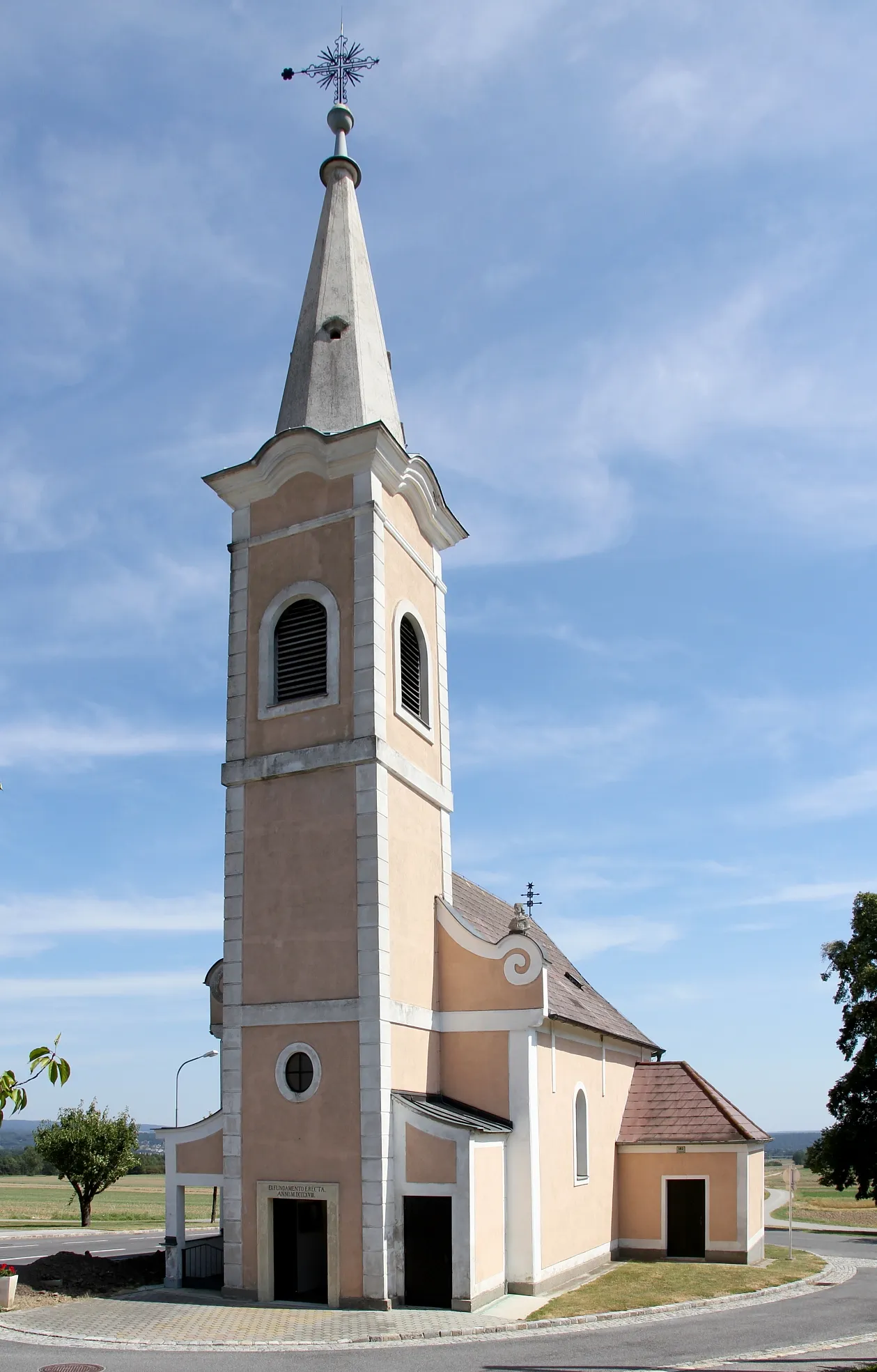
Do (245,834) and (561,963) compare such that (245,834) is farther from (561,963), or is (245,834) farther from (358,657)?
(561,963)

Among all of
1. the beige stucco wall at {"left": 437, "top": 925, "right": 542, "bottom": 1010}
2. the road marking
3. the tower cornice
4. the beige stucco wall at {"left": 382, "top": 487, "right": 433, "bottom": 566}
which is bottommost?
the road marking

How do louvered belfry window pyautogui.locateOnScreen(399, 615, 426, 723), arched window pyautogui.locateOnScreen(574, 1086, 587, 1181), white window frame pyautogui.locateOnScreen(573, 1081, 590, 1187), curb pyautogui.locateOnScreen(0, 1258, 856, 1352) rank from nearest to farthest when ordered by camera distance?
curb pyautogui.locateOnScreen(0, 1258, 856, 1352)
louvered belfry window pyautogui.locateOnScreen(399, 615, 426, 723)
white window frame pyautogui.locateOnScreen(573, 1081, 590, 1187)
arched window pyautogui.locateOnScreen(574, 1086, 587, 1181)

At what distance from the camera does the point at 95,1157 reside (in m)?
37.5

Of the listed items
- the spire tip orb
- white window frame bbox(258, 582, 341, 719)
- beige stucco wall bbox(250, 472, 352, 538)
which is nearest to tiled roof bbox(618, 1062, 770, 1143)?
white window frame bbox(258, 582, 341, 719)

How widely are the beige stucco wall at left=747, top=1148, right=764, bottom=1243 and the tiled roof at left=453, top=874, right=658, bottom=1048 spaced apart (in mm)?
3783

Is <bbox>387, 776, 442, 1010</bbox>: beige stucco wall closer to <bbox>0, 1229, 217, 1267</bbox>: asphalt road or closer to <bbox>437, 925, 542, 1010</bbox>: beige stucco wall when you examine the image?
<bbox>437, 925, 542, 1010</bbox>: beige stucco wall

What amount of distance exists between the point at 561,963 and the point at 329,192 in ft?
67.3

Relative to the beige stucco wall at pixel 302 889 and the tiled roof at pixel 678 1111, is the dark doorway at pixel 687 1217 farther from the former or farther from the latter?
the beige stucco wall at pixel 302 889

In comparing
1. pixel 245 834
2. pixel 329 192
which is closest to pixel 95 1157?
pixel 245 834

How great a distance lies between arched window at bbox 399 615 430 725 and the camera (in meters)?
20.9

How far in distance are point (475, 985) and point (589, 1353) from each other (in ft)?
22.4

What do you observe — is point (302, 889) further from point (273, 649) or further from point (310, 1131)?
point (273, 649)

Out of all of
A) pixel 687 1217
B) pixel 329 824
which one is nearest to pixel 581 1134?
pixel 687 1217

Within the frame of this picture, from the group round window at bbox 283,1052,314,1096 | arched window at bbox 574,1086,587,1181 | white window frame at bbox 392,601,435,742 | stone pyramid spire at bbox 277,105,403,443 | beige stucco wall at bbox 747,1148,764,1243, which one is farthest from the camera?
beige stucco wall at bbox 747,1148,764,1243
